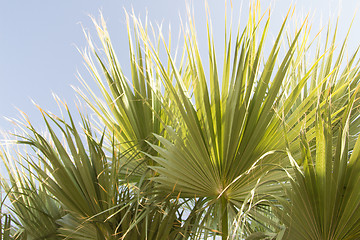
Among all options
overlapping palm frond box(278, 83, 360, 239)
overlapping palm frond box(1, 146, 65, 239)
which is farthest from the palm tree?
overlapping palm frond box(278, 83, 360, 239)

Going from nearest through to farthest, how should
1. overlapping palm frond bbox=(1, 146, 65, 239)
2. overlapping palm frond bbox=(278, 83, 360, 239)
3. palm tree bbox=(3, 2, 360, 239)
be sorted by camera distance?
overlapping palm frond bbox=(278, 83, 360, 239) < palm tree bbox=(3, 2, 360, 239) < overlapping palm frond bbox=(1, 146, 65, 239)

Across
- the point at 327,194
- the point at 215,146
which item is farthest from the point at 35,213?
the point at 327,194

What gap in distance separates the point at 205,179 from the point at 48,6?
576 centimetres

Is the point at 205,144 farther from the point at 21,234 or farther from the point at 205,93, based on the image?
the point at 21,234

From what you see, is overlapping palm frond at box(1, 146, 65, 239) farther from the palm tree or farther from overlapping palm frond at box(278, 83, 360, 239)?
overlapping palm frond at box(278, 83, 360, 239)

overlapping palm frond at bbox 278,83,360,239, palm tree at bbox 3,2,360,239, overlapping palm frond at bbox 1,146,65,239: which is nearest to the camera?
overlapping palm frond at bbox 278,83,360,239

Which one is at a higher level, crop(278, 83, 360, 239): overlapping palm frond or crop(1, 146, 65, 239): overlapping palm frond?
crop(278, 83, 360, 239): overlapping palm frond

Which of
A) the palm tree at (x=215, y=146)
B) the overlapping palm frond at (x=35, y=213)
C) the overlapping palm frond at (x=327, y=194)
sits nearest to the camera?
the overlapping palm frond at (x=327, y=194)

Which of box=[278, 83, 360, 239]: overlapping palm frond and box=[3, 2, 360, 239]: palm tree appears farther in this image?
box=[3, 2, 360, 239]: palm tree

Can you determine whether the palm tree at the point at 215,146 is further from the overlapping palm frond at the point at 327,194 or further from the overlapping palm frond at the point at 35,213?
the overlapping palm frond at the point at 327,194

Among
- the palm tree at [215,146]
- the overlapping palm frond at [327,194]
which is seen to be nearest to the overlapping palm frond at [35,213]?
the palm tree at [215,146]

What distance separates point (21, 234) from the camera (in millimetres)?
2055

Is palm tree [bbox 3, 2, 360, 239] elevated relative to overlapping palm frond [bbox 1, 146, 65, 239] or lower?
elevated

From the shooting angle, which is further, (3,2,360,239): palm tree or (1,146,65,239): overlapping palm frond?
(1,146,65,239): overlapping palm frond
